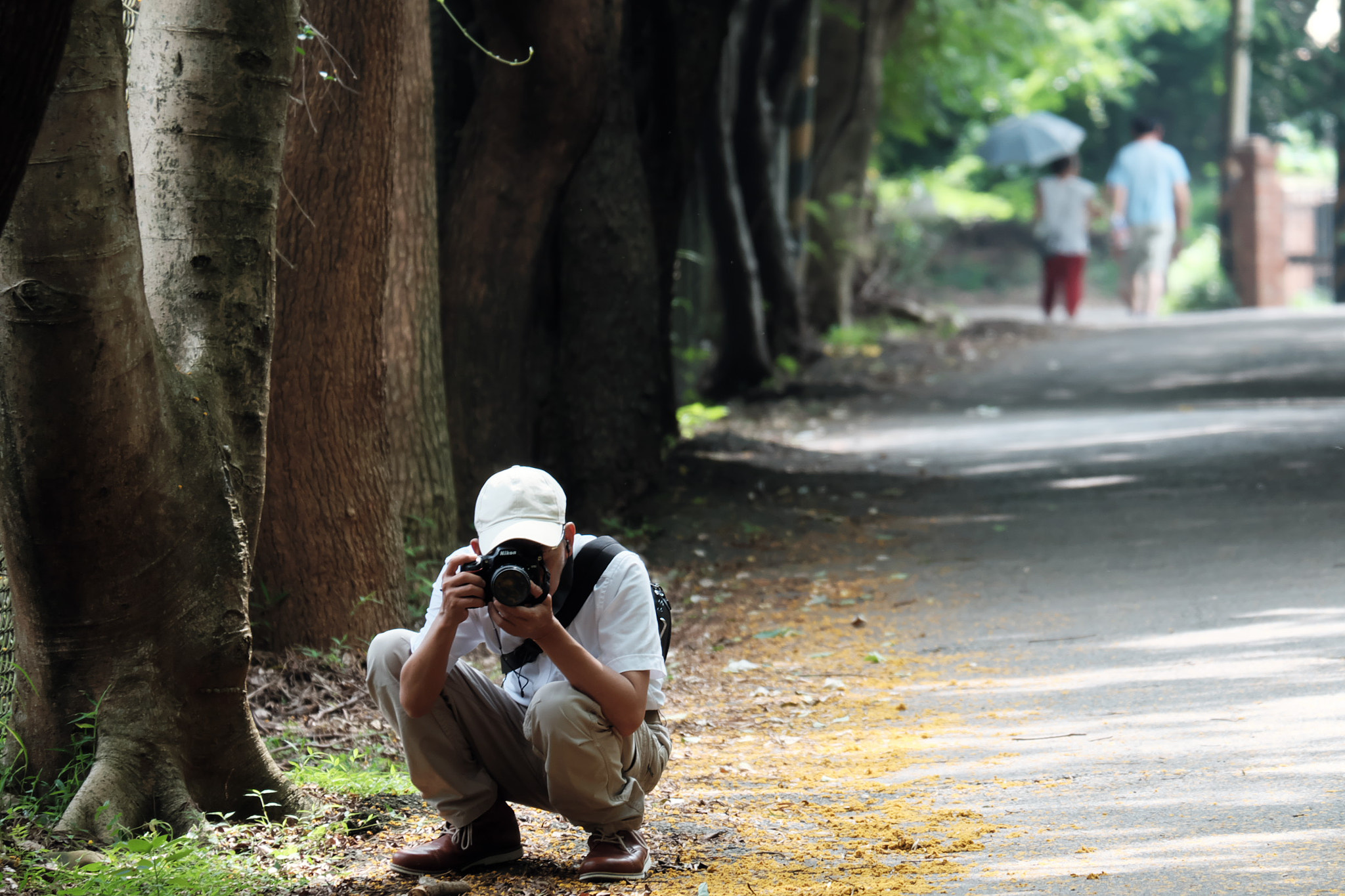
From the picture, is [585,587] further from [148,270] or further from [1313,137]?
[1313,137]

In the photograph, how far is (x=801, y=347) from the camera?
17.3 meters

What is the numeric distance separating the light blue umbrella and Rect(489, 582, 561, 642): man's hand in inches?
837

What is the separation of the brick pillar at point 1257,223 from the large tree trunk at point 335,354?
21.2m

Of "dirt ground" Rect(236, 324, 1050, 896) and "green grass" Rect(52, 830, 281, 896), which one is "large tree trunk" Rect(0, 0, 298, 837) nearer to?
"green grass" Rect(52, 830, 281, 896)

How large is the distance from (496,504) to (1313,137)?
30.6 m

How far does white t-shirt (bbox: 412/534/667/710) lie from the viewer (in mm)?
3863

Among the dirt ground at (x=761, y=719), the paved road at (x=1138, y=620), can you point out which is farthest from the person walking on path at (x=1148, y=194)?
the dirt ground at (x=761, y=719)

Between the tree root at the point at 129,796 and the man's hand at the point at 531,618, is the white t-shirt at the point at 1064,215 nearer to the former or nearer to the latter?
the tree root at the point at 129,796

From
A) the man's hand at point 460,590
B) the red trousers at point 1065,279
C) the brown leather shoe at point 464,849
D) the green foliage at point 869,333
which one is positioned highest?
the red trousers at point 1065,279

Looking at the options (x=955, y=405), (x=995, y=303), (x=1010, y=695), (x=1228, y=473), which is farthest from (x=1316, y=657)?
(x=995, y=303)

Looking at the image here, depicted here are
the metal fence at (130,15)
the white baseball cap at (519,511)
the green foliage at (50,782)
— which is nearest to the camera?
the white baseball cap at (519,511)

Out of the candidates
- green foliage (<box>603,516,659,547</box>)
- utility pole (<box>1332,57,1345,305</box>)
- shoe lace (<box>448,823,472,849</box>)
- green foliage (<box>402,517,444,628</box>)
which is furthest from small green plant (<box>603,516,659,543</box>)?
utility pole (<box>1332,57,1345,305</box>)

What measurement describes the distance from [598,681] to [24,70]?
1.98 metres

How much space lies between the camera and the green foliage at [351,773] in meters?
4.89
